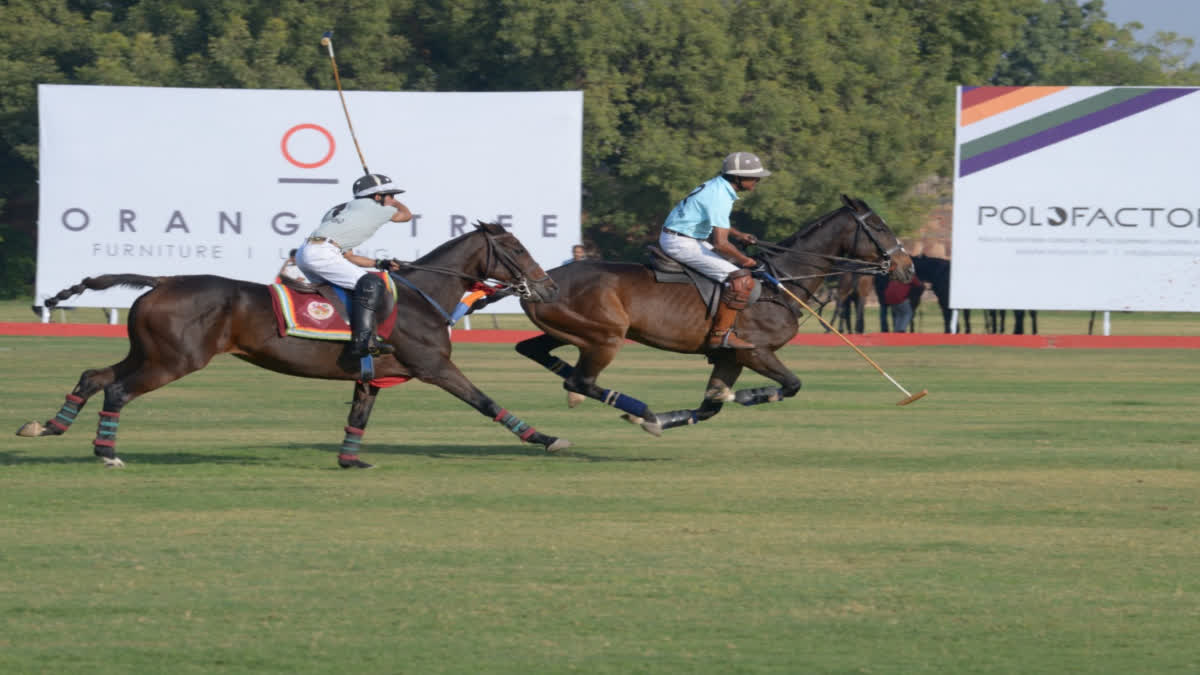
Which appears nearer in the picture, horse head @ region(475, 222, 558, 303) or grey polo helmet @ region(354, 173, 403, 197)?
grey polo helmet @ region(354, 173, 403, 197)

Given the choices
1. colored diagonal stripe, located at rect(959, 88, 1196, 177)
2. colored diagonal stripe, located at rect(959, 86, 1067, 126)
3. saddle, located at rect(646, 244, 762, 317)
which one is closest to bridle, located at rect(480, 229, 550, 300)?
saddle, located at rect(646, 244, 762, 317)

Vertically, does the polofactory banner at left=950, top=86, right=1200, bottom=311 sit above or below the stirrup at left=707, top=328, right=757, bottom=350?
above

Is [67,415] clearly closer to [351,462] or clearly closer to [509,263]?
[351,462]

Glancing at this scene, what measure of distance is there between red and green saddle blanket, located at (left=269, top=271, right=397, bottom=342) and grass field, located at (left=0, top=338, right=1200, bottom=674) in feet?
3.10

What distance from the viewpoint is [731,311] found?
12828 mm

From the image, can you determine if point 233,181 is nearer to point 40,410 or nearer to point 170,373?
point 40,410

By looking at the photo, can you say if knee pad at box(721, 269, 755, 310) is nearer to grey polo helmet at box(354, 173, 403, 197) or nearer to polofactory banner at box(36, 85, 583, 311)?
grey polo helmet at box(354, 173, 403, 197)

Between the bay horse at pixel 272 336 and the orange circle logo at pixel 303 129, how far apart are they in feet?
63.8

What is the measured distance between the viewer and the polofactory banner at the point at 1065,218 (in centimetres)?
3042

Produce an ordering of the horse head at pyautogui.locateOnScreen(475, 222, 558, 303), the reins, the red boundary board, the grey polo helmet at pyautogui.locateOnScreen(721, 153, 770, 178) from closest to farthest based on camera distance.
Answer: the reins < the horse head at pyautogui.locateOnScreen(475, 222, 558, 303) < the grey polo helmet at pyautogui.locateOnScreen(721, 153, 770, 178) < the red boundary board

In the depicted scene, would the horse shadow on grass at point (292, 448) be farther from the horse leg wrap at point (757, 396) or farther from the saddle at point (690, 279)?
the saddle at point (690, 279)

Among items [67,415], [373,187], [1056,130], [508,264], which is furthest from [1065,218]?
[67,415]

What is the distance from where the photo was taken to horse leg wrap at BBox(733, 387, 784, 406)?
493 inches

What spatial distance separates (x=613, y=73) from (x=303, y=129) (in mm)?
13882
